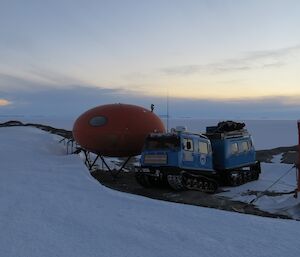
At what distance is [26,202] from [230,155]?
40.9 feet

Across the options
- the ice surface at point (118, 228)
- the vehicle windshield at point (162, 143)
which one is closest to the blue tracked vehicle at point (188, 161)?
the vehicle windshield at point (162, 143)

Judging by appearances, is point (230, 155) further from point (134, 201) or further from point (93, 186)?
point (134, 201)

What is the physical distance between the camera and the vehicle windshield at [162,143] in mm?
15953

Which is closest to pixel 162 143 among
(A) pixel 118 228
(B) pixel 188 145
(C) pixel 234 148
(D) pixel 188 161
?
(B) pixel 188 145

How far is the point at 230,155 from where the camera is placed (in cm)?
1961

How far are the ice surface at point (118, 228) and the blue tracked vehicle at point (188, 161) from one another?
579cm

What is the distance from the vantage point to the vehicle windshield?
52.3 ft

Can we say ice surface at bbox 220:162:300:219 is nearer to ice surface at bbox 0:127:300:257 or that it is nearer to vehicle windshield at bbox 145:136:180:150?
vehicle windshield at bbox 145:136:180:150

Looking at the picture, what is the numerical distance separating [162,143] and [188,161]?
113 cm

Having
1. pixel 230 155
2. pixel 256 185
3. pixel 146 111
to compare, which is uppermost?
pixel 146 111

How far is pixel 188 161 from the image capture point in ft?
53.4

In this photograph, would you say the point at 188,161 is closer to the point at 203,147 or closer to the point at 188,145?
the point at 188,145

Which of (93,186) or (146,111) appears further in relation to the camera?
(146,111)

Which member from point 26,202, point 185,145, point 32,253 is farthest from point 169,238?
point 185,145
